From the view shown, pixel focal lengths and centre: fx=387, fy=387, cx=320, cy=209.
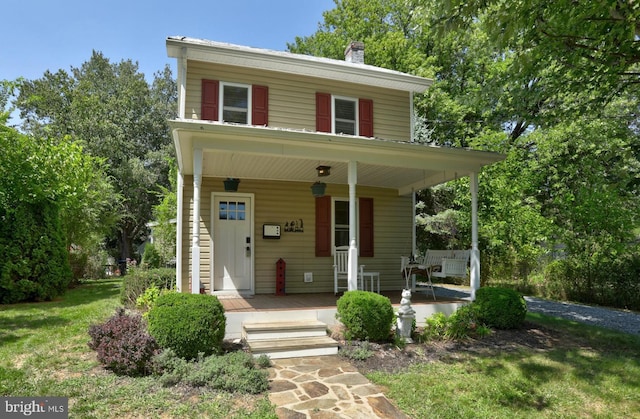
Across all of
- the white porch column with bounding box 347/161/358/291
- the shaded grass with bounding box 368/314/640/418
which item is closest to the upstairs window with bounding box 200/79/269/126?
the white porch column with bounding box 347/161/358/291

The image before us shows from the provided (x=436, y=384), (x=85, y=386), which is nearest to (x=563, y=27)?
(x=436, y=384)

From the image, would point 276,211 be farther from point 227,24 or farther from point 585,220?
point 585,220

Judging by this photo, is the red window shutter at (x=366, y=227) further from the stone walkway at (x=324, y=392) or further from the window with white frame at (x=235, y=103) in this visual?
the stone walkway at (x=324, y=392)

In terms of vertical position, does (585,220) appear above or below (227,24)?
below

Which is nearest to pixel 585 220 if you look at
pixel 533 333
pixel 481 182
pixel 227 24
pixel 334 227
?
pixel 481 182

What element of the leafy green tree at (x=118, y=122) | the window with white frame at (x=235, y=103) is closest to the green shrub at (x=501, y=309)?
the window with white frame at (x=235, y=103)

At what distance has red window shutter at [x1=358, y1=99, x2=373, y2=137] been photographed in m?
9.01

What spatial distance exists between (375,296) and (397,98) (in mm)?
5597

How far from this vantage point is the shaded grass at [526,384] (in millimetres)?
3658

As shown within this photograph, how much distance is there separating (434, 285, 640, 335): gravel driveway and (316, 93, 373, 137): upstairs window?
5556mm

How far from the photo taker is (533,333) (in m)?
6.32

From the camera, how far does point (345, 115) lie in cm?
901

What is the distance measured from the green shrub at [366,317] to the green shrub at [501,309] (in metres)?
1.87

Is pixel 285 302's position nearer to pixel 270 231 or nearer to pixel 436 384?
pixel 270 231
